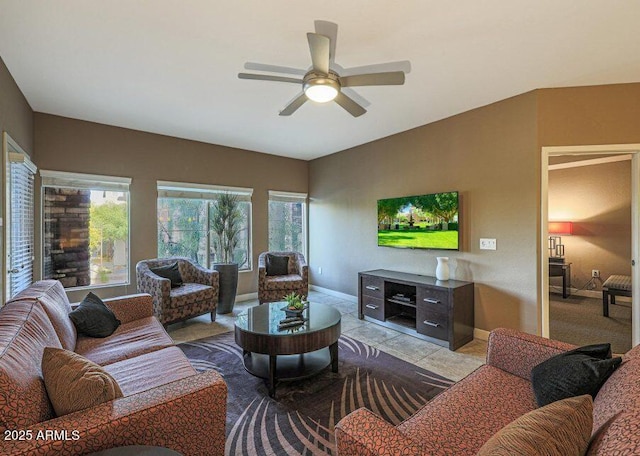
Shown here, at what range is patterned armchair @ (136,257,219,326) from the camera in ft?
11.7

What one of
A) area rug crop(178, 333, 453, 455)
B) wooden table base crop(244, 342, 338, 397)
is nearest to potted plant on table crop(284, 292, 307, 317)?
wooden table base crop(244, 342, 338, 397)

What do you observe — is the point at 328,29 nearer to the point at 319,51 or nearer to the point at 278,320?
the point at 319,51

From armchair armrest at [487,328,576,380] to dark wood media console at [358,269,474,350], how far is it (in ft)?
4.37

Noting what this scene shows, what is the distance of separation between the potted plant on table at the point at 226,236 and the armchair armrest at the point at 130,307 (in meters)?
1.55

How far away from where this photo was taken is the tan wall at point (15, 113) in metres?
2.54

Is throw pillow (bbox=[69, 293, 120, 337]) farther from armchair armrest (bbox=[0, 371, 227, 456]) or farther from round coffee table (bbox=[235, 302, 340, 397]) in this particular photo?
armchair armrest (bbox=[0, 371, 227, 456])

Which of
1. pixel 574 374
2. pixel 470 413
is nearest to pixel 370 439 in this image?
pixel 470 413

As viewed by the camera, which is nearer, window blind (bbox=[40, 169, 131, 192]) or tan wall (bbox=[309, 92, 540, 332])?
tan wall (bbox=[309, 92, 540, 332])

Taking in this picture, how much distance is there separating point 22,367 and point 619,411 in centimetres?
215

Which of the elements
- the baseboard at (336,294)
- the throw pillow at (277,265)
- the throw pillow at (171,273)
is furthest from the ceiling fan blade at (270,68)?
the baseboard at (336,294)

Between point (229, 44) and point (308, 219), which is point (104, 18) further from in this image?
point (308, 219)

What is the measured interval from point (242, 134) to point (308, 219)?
7.78 ft

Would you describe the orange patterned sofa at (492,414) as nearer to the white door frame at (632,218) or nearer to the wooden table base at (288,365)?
the wooden table base at (288,365)

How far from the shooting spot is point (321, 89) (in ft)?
7.41
